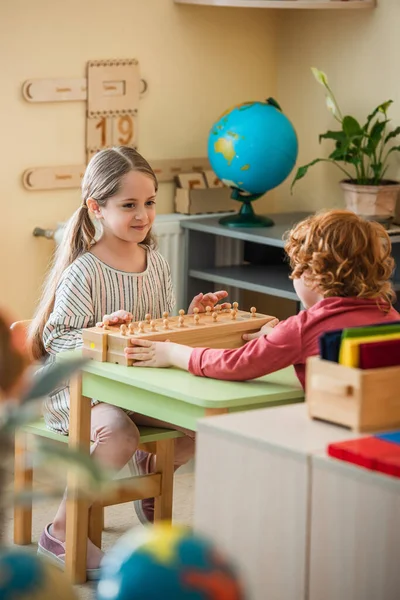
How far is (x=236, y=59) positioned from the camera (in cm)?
475

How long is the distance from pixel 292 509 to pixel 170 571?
0.63 metres

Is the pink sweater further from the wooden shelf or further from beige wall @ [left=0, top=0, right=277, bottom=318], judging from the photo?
the wooden shelf

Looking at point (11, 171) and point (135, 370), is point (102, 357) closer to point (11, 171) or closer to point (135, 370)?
point (135, 370)

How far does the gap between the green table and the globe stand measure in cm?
165

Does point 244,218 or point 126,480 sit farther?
point 244,218

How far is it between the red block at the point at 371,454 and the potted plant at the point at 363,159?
2.39 metres

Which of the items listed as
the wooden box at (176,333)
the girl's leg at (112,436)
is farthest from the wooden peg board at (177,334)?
the girl's leg at (112,436)

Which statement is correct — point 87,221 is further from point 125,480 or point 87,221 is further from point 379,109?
point 379,109

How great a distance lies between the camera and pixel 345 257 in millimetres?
2385

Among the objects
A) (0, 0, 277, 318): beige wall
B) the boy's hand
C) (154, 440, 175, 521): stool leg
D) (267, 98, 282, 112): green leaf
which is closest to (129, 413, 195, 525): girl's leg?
(154, 440, 175, 521): stool leg

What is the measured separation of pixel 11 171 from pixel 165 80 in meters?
0.78

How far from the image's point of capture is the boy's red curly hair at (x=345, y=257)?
7.80 ft

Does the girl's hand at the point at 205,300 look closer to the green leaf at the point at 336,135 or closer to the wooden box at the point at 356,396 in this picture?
the wooden box at the point at 356,396

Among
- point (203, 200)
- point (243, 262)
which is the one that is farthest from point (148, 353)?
point (243, 262)
